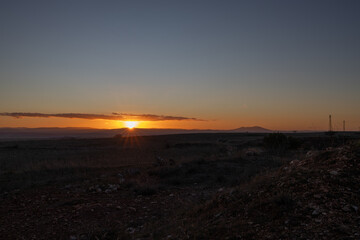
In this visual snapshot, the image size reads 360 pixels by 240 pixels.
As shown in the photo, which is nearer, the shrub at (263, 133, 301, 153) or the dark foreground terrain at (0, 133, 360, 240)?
the dark foreground terrain at (0, 133, 360, 240)

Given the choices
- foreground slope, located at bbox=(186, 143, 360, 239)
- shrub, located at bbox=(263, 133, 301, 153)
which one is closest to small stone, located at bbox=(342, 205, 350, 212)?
foreground slope, located at bbox=(186, 143, 360, 239)

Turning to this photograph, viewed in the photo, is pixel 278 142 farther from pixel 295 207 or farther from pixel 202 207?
pixel 295 207

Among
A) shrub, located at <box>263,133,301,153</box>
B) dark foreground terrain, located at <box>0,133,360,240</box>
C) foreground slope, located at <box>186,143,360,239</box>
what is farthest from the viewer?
shrub, located at <box>263,133,301,153</box>

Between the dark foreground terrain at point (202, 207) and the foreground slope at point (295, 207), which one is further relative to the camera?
the dark foreground terrain at point (202, 207)

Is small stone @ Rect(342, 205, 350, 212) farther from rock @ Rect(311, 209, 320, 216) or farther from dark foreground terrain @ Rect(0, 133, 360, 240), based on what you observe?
rock @ Rect(311, 209, 320, 216)

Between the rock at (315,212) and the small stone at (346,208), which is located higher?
the small stone at (346,208)

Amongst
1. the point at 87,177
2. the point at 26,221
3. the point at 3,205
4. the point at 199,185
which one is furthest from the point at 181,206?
the point at 87,177

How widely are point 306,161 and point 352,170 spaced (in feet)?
5.65

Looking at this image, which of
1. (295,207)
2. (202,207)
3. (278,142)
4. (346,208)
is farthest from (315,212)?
(278,142)

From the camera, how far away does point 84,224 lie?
7047mm

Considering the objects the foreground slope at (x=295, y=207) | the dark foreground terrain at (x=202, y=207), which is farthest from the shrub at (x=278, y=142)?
the foreground slope at (x=295, y=207)

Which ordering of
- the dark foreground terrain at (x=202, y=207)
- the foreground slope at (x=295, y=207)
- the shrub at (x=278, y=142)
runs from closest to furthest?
1. the foreground slope at (x=295, y=207)
2. the dark foreground terrain at (x=202, y=207)
3. the shrub at (x=278, y=142)

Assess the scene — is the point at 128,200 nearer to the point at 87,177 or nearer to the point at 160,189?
the point at 160,189

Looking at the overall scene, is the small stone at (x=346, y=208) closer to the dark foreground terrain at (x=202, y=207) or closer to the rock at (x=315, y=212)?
the dark foreground terrain at (x=202, y=207)
